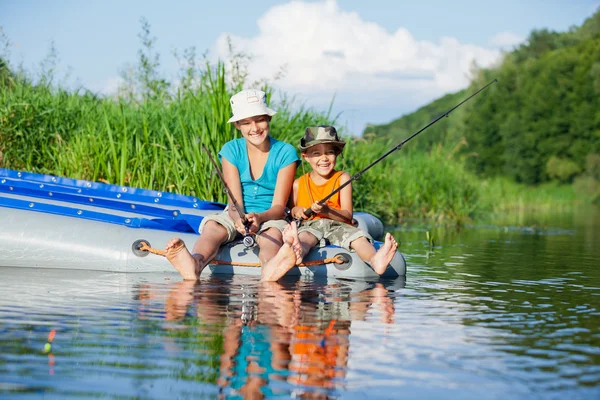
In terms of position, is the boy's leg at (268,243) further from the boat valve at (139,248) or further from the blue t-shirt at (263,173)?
the boat valve at (139,248)

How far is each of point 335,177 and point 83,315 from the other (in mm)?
2572

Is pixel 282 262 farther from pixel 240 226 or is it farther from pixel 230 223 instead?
pixel 230 223

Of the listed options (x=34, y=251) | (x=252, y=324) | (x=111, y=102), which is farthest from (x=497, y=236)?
(x=252, y=324)

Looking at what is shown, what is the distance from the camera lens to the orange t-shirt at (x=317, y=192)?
21.1 ft

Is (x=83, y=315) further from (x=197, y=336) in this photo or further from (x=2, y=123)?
(x=2, y=123)

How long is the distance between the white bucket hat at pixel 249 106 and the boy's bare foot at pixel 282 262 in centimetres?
93

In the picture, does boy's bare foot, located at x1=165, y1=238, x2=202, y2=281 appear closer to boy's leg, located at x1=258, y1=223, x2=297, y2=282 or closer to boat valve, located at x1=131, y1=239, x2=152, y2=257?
boy's leg, located at x1=258, y1=223, x2=297, y2=282

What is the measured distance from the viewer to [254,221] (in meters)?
5.97

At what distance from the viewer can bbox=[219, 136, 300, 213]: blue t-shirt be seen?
251 inches

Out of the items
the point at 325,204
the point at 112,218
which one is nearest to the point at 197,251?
the point at 325,204

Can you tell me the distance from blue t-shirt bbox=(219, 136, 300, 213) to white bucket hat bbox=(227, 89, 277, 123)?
0.25 metres

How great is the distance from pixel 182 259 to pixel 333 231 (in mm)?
1168

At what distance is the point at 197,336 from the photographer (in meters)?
3.90

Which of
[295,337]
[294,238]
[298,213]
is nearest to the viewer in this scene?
[295,337]
